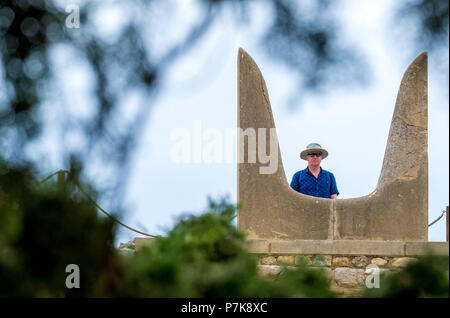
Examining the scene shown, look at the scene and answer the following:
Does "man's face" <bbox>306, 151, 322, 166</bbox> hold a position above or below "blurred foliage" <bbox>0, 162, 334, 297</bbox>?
above

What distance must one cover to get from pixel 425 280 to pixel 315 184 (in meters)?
4.29

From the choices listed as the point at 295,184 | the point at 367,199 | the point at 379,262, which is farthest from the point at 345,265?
the point at 295,184

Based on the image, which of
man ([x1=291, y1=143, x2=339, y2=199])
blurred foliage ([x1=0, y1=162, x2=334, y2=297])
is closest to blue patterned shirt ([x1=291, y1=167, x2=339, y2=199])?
man ([x1=291, y1=143, x2=339, y2=199])

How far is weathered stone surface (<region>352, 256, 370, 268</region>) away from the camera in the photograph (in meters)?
4.63

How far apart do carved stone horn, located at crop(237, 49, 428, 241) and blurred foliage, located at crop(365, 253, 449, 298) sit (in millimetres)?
3878

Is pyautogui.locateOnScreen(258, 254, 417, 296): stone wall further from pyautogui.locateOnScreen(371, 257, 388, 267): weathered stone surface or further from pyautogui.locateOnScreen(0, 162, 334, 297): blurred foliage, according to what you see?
pyautogui.locateOnScreen(0, 162, 334, 297): blurred foliage

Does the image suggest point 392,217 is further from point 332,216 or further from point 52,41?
point 52,41

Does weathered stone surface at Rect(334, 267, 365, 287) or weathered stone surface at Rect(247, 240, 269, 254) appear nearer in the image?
weathered stone surface at Rect(334, 267, 365, 287)

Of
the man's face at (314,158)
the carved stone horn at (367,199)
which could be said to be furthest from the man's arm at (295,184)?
the carved stone horn at (367,199)

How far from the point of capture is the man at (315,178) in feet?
17.1

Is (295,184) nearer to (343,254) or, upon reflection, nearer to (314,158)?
(314,158)

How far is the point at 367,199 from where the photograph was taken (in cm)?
486
